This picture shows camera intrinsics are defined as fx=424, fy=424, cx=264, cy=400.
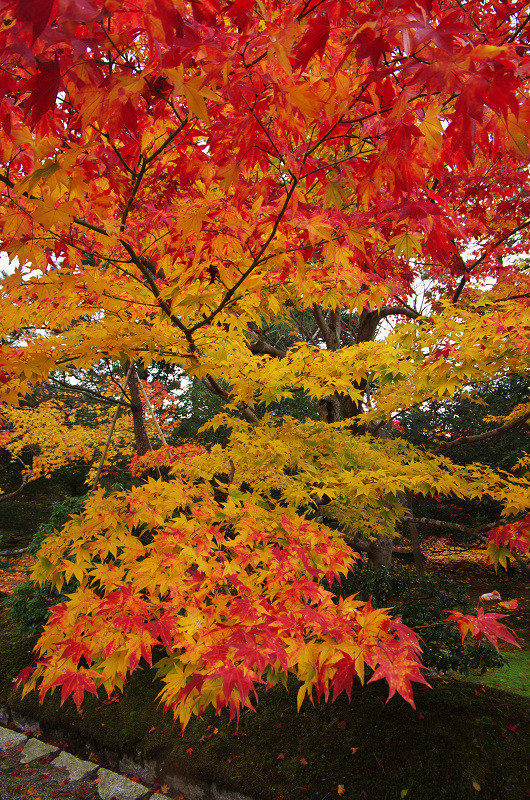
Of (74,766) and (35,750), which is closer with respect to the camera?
(74,766)

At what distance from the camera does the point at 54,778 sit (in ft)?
13.1

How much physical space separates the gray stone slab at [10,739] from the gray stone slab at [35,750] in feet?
0.37

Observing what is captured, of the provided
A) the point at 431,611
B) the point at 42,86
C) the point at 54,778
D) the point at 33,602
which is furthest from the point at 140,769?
the point at 42,86

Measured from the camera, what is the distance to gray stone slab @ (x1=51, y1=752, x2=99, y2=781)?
403 cm

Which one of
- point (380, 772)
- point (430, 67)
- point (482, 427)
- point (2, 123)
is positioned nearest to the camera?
point (430, 67)

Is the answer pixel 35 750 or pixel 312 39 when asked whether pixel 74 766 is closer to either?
pixel 35 750

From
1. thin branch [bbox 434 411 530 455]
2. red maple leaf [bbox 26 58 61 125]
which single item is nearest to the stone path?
thin branch [bbox 434 411 530 455]

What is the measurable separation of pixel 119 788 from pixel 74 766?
65 centimetres

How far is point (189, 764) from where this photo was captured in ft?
12.5

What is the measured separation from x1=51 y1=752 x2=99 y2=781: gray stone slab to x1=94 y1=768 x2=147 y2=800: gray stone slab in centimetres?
15

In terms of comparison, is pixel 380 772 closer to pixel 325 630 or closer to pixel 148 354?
pixel 325 630

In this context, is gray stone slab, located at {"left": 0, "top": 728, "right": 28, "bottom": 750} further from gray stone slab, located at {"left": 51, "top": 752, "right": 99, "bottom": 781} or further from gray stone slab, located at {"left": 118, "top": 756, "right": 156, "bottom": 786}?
gray stone slab, located at {"left": 118, "top": 756, "right": 156, "bottom": 786}

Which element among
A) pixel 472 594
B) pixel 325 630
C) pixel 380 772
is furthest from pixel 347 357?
pixel 472 594

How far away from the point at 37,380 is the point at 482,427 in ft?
31.8
